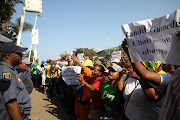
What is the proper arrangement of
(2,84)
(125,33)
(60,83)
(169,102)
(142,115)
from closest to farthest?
(169,102), (125,33), (2,84), (142,115), (60,83)

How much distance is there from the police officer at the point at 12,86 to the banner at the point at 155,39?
1.52 meters

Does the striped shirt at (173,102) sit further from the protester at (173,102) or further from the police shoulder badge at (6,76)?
the police shoulder badge at (6,76)

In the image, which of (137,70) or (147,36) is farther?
(137,70)

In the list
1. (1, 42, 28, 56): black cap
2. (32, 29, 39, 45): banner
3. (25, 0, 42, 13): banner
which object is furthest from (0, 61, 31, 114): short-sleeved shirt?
(32, 29, 39, 45): banner

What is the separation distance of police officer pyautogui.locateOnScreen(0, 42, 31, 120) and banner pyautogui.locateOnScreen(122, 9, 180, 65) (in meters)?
1.52

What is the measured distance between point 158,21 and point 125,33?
0.31 meters

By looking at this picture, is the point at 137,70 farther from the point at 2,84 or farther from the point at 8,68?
the point at 8,68

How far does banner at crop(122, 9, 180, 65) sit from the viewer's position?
1154 mm

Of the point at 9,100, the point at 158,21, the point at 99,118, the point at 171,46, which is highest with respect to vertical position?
the point at 158,21

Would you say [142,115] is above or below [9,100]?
below

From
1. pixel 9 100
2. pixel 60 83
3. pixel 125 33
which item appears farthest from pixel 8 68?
pixel 60 83

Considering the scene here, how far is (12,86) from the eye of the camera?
1797 millimetres

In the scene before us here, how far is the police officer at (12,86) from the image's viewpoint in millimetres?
1717

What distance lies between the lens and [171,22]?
3.83ft
